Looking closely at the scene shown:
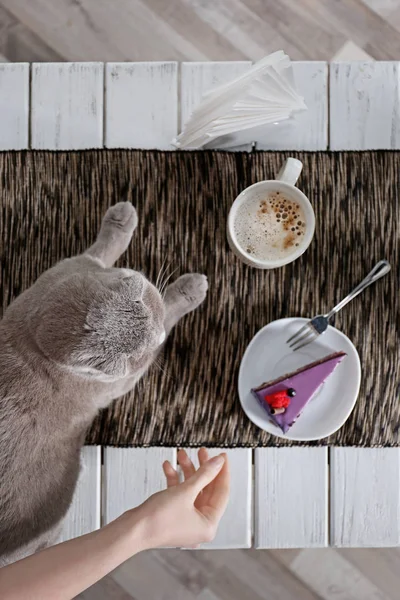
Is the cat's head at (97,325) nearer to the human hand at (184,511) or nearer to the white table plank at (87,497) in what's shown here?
the human hand at (184,511)

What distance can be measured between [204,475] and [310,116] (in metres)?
0.61

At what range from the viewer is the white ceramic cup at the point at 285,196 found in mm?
731

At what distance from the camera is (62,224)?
85cm

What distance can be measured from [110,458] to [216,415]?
183mm

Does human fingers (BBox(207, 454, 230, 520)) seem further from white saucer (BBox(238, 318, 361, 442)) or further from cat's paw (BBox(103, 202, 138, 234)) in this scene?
cat's paw (BBox(103, 202, 138, 234))

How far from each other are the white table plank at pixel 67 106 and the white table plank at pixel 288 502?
59cm

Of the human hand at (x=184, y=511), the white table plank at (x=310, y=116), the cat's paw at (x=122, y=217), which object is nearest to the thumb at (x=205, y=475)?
the human hand at (x=184, y=511)

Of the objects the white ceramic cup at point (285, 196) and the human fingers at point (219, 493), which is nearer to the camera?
the human fingers at point (219, 493)

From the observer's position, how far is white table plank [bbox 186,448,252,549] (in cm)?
83

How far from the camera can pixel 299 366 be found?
81cm

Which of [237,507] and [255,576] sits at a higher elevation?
[237,507]

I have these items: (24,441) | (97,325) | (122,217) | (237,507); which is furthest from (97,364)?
(237,507)

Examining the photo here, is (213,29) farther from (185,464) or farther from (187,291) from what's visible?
(185,464)

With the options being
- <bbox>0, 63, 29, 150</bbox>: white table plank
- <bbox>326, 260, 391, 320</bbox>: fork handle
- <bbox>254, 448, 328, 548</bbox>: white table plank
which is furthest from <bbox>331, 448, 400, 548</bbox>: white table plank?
<bbox>0, 63, 29, 150</bbox>: white table plank
